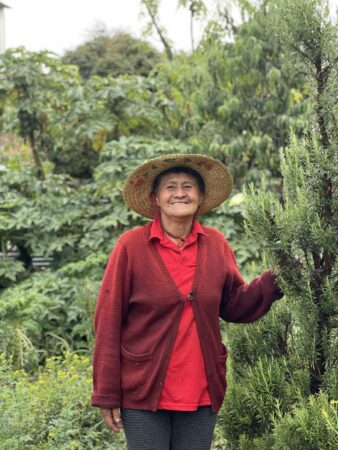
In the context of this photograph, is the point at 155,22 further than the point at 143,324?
Yes

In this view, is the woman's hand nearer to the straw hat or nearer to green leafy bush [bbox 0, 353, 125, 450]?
green leafy bush [bbox 0, 353, 125, 450]

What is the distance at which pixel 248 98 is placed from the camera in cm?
686

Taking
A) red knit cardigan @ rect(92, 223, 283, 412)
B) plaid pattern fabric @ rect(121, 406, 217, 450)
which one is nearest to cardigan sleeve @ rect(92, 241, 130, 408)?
red knit cardigan @ rect(92, 223, 283, 412)

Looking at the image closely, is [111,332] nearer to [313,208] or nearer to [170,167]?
[170,167]

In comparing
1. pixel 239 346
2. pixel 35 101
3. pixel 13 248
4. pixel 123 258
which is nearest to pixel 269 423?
pixel 239 346

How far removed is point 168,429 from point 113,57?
16.5m

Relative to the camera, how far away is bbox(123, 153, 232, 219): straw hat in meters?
2.69

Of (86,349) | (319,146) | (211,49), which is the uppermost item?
(211,49)

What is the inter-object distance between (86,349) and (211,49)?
3.43 meters

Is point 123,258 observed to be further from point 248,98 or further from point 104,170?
point 248,98

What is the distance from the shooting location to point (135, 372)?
2555 mm

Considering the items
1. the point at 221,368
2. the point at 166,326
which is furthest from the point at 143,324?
the point at 221,368

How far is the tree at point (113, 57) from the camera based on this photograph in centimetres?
1750

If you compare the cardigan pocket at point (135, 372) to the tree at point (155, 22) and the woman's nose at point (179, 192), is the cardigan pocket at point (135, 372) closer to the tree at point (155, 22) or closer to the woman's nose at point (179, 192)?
the woman's nose at point (179, 192)
